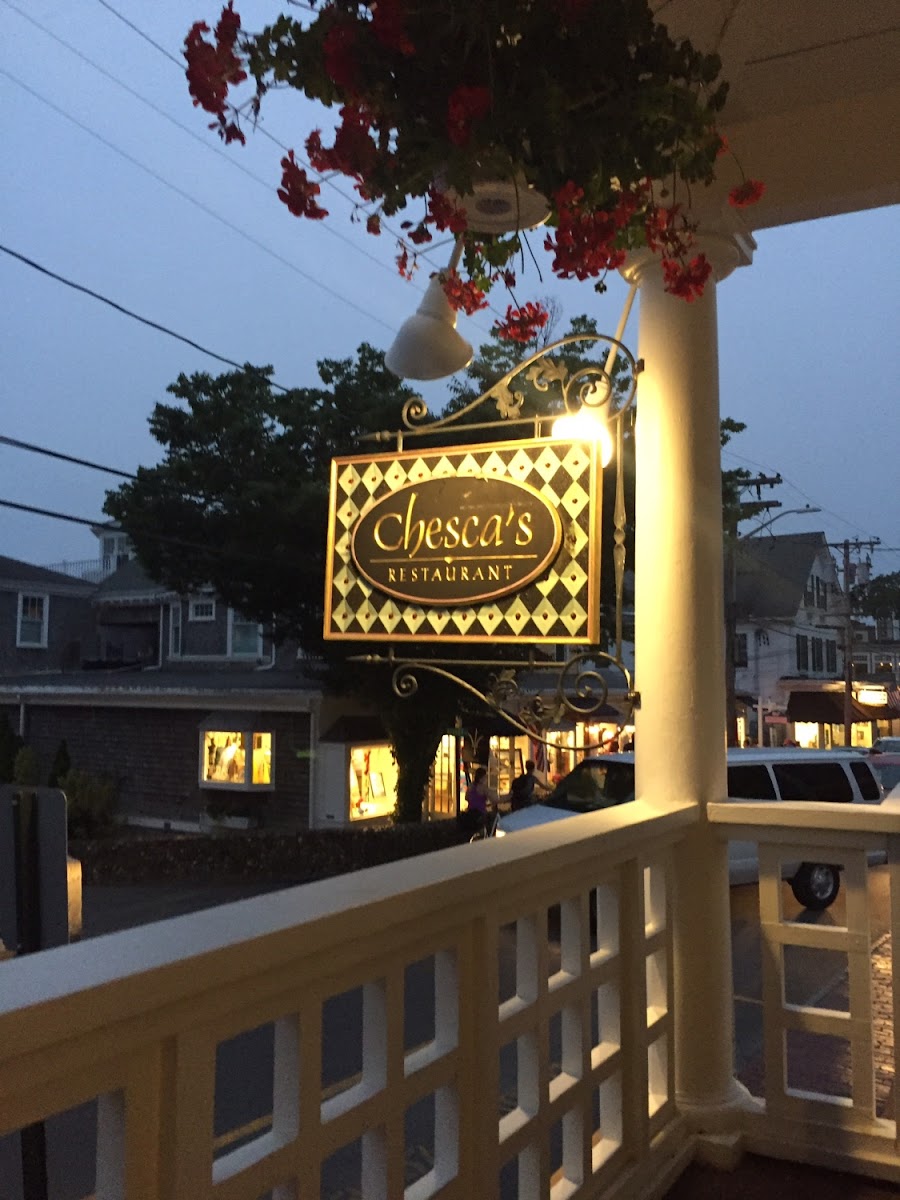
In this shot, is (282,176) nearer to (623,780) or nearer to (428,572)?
(428,572)

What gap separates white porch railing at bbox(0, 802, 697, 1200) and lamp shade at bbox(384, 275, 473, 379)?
1331mm

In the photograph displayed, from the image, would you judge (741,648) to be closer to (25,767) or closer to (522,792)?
(522,792)

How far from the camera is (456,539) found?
8.61ft

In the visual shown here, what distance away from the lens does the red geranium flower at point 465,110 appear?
1.53m

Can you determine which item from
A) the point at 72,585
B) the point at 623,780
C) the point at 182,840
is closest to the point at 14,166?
the point at 72,585

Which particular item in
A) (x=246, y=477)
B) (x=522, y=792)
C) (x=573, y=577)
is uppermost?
(x=246, y=477)

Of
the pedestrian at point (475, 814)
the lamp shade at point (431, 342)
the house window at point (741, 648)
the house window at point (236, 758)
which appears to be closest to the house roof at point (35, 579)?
the house window at point (236, 758)

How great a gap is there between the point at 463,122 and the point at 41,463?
89.5m

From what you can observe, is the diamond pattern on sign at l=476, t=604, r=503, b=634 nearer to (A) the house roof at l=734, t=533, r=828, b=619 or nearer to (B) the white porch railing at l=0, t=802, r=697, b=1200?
(B) the white porch railing at l=0, t=802, r=697, b=1200

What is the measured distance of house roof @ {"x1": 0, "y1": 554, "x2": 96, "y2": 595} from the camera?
2258 centimetres

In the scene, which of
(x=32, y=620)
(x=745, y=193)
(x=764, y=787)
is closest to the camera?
(x=745, y=193)

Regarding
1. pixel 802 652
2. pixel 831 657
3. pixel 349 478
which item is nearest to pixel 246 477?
pixel 349 478

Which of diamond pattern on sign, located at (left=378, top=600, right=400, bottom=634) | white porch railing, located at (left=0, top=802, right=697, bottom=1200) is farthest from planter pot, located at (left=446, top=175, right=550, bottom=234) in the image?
white porch railing, located at (left=0, top=802, right=697, bottom=1200)

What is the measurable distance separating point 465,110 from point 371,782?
15.2 m
